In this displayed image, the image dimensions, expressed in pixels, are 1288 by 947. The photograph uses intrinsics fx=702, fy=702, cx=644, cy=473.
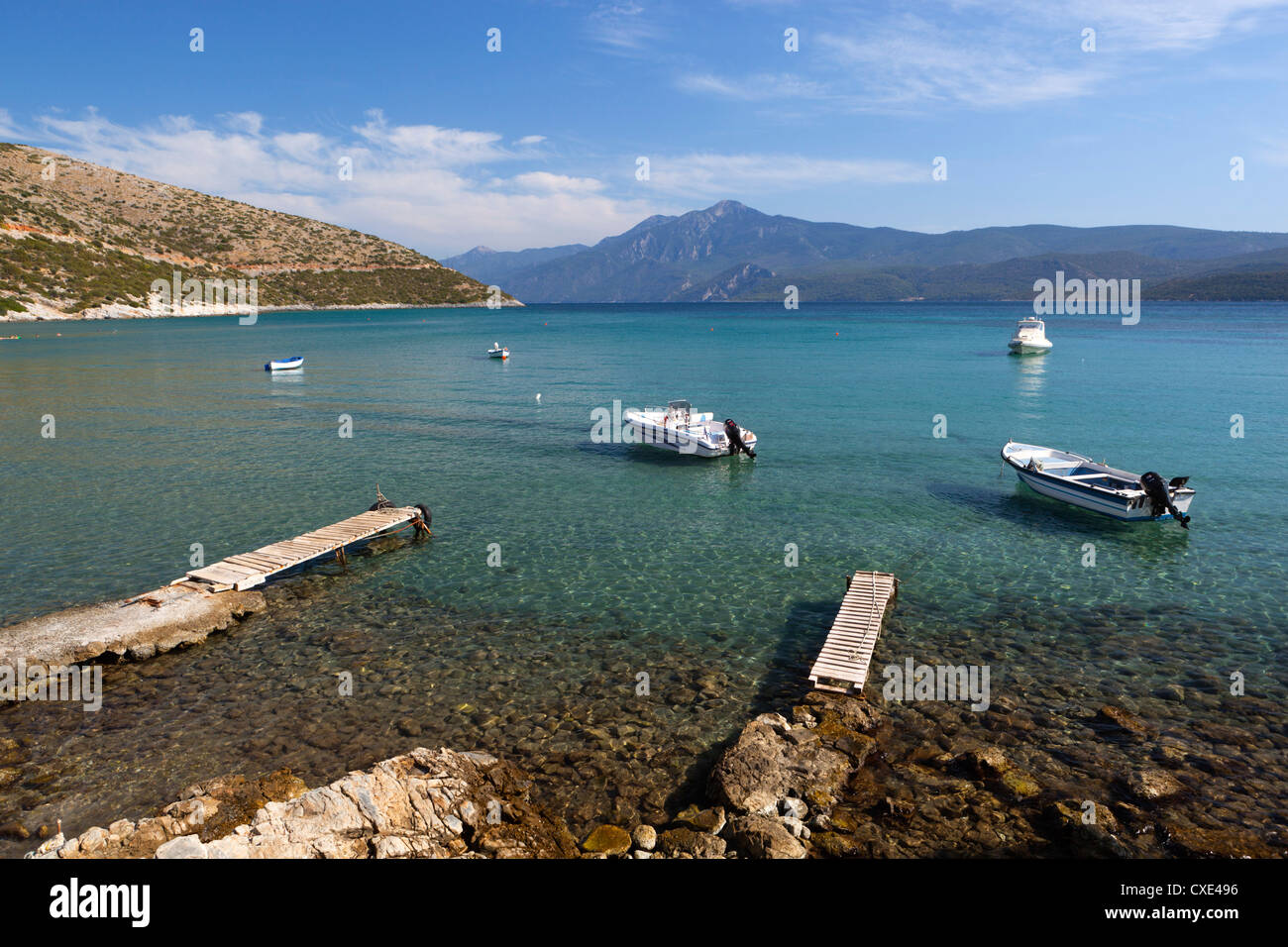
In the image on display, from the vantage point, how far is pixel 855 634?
1595 centimetres

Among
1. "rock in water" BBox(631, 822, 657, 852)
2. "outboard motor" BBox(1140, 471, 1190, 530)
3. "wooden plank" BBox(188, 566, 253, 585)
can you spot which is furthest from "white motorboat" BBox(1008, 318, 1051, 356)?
"rock in water" BBox(631, 822, 657, 852)

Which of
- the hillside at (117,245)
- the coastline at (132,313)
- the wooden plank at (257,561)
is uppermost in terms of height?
the hillside at (117,245)

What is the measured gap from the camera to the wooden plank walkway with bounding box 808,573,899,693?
14359 millimetres

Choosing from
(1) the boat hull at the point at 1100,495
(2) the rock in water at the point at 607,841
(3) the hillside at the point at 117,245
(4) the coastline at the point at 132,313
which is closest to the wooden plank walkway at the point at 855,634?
(2) the rock in water at the point at 607,841

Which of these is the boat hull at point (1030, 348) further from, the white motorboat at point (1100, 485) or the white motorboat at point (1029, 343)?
the white motorboat at point (1100, 485)

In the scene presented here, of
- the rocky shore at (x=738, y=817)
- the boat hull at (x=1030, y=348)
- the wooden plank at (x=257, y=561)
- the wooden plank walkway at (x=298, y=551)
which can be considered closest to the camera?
the rocky shore at (x=738, y=817)

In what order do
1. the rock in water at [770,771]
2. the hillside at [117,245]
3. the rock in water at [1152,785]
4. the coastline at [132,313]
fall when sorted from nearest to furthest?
the rock in water at [770,771], the rock in water at [1152,785], the coastline at [132,313], the hillside at [117,245]

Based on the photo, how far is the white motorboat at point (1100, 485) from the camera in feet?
77.2

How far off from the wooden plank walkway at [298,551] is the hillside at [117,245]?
446ft

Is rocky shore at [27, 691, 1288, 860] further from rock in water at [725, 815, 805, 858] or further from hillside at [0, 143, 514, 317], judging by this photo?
hillside at [0, 143, 514, 317]

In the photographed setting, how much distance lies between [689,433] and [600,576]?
48.8 ft
